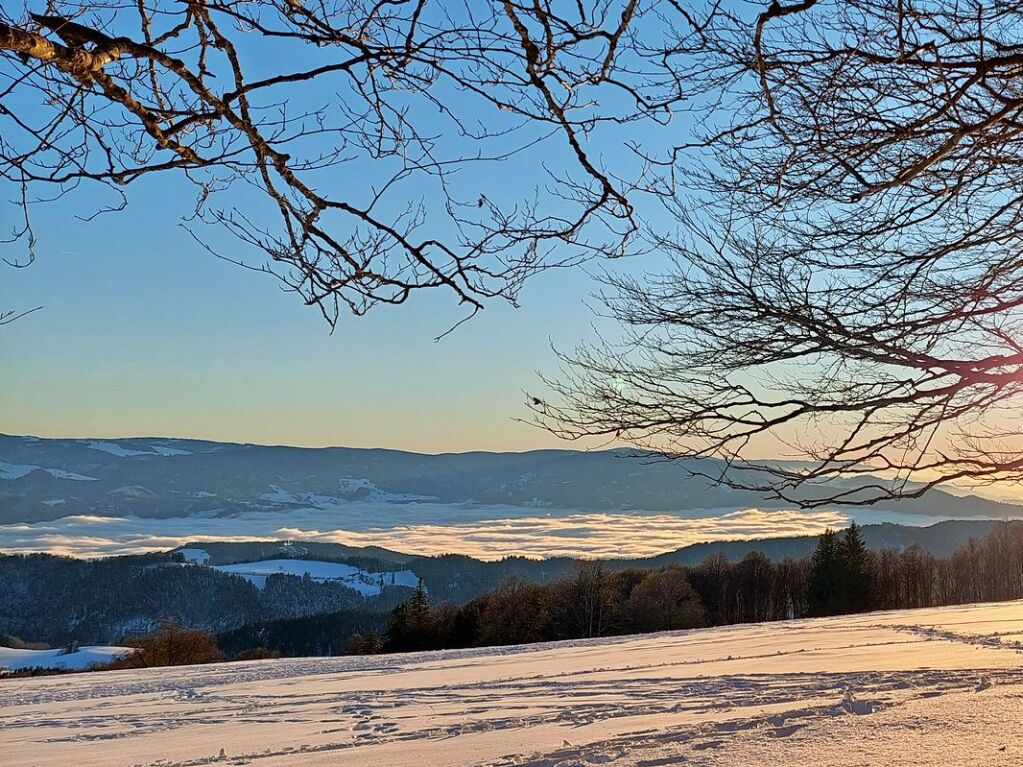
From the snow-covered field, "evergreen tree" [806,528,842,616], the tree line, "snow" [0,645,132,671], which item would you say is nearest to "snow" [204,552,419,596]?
"snow" [0,645,132,671]

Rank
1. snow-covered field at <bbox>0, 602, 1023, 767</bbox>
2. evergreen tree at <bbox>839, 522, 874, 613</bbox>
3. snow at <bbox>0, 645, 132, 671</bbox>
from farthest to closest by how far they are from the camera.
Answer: snow at <bbox>0, 645, 132, 671</bbox> < evergreen tree at <bbox>839, 522, 874, 613</bbox> < snow-covered field at <bbox>0, 602, 1023, 767</bbox>

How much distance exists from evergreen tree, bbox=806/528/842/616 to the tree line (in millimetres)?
47

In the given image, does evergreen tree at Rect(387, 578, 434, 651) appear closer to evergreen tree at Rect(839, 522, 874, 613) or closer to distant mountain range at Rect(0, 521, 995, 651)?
evergreen tree at Rect(839, 522, 874, 613)

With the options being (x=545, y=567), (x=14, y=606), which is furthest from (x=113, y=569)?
(x=545, y=567)

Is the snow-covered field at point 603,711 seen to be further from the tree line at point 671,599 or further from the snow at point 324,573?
the snow at point 324,573

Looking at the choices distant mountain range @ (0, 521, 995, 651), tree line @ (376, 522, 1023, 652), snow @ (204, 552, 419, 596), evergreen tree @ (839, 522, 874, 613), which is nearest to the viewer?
evergreen tree @ (839, 522, 874, 613)

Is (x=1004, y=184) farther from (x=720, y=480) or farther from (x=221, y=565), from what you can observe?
(x=221, y=565)

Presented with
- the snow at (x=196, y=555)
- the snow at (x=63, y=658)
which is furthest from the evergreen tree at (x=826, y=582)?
the snow at (x=196, y=555)

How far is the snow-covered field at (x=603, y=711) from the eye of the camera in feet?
11.3

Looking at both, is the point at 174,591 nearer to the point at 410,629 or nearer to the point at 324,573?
the point at 324,573

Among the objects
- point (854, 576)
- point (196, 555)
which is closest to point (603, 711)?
point (854, 576)

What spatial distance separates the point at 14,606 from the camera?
458ft

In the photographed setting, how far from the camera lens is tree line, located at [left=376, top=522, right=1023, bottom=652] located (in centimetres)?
3875

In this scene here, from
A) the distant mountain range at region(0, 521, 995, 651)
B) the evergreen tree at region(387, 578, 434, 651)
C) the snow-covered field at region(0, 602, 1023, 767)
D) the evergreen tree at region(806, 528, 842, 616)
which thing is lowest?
the distant mountain range at region(0, 521, 995, 651)
